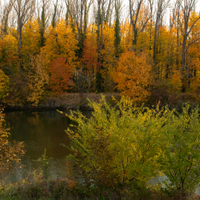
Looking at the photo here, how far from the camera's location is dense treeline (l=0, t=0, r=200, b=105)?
2780 centimetres

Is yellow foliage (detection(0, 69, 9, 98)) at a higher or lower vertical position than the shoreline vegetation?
higher

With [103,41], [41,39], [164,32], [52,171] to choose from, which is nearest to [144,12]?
[164,32]

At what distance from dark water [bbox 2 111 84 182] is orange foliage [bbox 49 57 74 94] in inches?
173

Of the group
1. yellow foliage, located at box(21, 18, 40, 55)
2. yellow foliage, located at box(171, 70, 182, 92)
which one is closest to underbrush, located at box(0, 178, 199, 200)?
yellow foliage, located at box(171, 70, 182, 92)

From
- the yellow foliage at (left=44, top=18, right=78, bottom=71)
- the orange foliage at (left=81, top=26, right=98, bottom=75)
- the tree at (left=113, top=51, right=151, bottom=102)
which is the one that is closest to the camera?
the tree at (left=113, top=51, right=151, bottom=102)

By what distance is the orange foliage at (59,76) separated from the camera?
102 feet

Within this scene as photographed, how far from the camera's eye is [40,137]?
58.2ft

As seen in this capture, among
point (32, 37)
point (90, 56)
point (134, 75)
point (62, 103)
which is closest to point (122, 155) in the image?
point (134, 75)

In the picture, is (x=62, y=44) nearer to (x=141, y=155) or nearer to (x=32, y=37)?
(x=32, y=37)

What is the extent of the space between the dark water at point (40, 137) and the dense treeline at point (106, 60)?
5.36 m

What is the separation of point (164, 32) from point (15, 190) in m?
34.6

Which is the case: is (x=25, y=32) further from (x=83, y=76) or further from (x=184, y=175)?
(x=184, y=175)

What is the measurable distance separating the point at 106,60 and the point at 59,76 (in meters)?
7.88

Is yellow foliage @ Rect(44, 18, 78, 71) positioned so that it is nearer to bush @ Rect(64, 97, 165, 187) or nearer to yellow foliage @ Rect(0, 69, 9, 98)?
yellow foliage @ Rect(0, 69, 9, 98)
